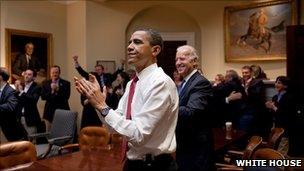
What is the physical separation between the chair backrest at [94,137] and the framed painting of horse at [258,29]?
4.01 meters

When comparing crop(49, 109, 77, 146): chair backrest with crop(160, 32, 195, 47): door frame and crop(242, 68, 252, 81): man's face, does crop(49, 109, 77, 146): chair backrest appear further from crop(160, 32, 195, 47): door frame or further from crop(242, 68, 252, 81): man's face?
crop(160, 32, 195, 47): door frame

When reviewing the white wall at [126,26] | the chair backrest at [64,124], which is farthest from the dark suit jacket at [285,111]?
the chair backrest at [64,124]

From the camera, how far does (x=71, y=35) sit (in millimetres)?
6742

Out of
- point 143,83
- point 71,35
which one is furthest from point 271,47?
point 143,83

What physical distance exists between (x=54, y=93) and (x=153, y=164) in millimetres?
4013

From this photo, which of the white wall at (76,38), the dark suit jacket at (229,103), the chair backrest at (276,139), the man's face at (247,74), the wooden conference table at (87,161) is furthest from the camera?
the white wall at (76,38)

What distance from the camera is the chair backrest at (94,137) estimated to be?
122 inches

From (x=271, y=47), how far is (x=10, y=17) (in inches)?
185

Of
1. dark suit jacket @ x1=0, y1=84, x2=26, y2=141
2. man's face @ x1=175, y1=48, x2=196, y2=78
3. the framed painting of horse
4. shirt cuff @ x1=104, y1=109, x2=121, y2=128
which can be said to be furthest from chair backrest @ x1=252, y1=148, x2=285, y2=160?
the framed painting of horse

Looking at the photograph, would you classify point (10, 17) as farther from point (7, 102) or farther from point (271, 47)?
point (271, 47)

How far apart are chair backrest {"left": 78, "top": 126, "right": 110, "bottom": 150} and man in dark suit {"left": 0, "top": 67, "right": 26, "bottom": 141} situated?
1.20 meters

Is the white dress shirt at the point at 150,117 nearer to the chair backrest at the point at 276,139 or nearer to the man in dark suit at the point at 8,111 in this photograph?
the chair backrest at the point at 276,139

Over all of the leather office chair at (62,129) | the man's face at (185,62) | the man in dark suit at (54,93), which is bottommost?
the leather office chair at (62,129)

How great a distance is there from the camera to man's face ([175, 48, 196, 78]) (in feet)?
7.82
